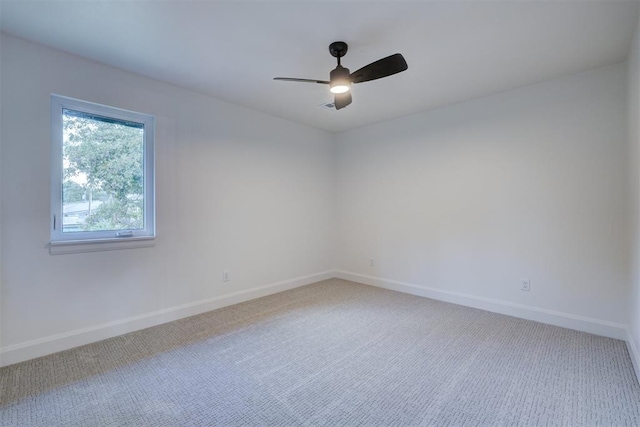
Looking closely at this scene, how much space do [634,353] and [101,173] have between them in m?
4.69

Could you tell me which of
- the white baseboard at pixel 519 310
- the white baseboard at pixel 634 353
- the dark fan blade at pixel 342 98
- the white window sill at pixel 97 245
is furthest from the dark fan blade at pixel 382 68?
the white baseboard at pixel 519 310

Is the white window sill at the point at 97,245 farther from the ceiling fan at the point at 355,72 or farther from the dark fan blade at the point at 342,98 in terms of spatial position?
the dark fan blade at the point at 342,98

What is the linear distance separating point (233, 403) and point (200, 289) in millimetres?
1811

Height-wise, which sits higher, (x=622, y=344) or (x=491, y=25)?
(x=491, y=25)

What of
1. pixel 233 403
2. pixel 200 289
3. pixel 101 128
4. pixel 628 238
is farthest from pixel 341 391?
pixel 101 128

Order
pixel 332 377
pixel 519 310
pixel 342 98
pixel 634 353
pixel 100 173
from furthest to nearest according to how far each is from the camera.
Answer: pixel 519 310 < pixel 100 173 < pixel 342 98 < pixel 634 353 < pixel 332 377

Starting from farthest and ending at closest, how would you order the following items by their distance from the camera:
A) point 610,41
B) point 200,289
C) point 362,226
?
point 362,226 < point 200,289 < point 610,41

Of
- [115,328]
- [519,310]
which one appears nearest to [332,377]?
[115,328]

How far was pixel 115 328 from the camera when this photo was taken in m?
2.75

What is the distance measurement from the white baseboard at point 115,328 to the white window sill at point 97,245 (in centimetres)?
69

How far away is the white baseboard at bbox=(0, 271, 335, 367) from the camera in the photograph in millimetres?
2289

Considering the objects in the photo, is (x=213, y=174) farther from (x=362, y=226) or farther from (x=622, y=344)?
(x=622, y=344)

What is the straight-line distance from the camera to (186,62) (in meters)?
2.66

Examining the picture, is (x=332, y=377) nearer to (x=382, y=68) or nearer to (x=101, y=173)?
(x=382, y=68)
